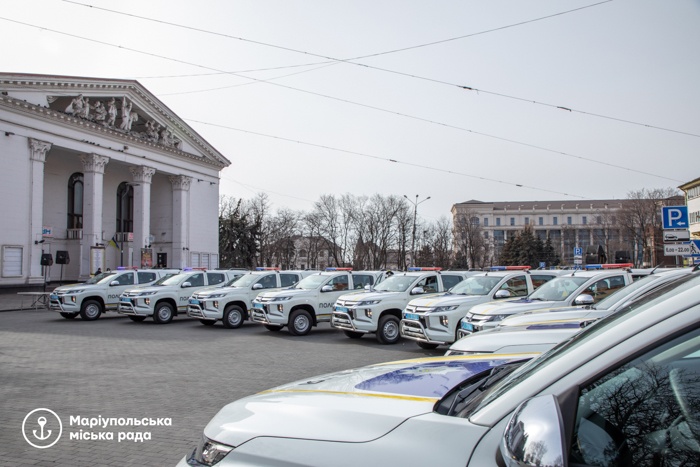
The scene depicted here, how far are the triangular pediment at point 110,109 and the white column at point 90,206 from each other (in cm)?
267

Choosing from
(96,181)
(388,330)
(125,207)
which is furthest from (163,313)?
(125,207)

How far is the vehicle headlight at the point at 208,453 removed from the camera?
2.11m

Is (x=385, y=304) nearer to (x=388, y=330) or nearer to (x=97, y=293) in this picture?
(x=388, y=330)

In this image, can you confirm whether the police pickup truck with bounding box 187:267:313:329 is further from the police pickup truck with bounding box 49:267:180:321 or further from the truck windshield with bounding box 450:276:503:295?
the truck windshield with bounding box 450:276:503:295

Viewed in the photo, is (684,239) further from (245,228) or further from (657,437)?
(245,228)

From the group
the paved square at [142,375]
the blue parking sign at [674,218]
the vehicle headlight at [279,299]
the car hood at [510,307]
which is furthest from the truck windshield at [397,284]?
the blue parking sign at [674,218]

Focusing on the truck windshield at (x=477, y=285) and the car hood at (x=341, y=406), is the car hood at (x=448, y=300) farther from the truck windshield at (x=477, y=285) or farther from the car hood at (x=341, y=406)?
the car hood at (x=341, y=406)

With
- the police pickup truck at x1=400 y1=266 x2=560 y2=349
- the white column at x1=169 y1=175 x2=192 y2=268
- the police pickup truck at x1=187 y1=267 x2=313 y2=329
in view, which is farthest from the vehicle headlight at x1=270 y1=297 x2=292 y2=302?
the white column at x1=169 y1=175 x2=192 y2=268

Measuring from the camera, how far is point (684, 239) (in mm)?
15406

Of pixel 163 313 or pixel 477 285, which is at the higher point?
pixel 477 285

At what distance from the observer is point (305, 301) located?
16719 millimetres

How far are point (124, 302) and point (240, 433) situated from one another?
20.3 meters

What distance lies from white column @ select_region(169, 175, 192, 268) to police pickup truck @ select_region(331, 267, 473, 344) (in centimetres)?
4090

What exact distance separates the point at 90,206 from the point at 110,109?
850 cm
